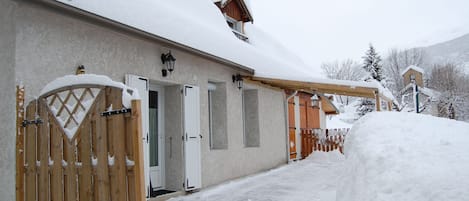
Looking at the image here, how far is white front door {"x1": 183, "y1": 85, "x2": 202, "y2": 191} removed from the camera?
6816 millimetres

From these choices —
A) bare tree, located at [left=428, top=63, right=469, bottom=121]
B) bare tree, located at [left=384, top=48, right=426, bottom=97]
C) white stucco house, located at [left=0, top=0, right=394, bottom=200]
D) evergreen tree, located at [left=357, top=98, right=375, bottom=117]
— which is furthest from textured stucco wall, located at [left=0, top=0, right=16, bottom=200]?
bare tree, located at [left=384, top=48, right=426, bottom=97]

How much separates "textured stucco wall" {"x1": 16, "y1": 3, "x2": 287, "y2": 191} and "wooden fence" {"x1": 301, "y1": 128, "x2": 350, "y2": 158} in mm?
2668

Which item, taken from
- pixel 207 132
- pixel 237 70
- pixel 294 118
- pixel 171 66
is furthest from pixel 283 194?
pixel 294 118

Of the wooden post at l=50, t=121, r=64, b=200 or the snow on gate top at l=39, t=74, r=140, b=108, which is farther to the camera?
the wooden post at l=50, t=121, r=64, b=200

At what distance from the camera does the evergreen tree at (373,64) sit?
32.2 meters

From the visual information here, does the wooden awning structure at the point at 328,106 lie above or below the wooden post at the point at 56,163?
above

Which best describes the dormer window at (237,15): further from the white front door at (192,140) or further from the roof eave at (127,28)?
the white front door at (192,140)

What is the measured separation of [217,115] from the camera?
8438 mm

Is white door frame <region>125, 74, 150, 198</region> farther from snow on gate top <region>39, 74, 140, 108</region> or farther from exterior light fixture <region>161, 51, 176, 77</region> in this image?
snow on gate top <region>39, 74, 140, 108</region>

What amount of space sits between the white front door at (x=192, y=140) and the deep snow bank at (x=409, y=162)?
353 cm

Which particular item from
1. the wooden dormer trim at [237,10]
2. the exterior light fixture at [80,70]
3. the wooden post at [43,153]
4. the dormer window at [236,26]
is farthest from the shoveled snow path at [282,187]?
the wooden dormer trim at [237,10]

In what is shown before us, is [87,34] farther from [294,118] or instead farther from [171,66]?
[294,118]

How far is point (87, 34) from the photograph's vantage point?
5031mm

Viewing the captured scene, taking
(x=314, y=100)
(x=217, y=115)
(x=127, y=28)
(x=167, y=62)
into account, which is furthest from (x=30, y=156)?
(x=314, y=100)
